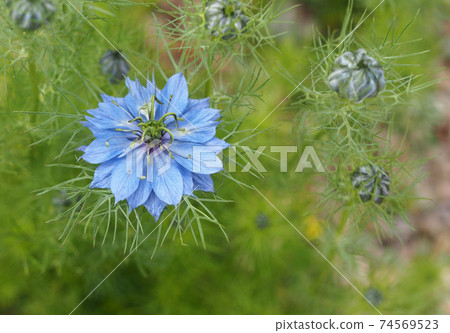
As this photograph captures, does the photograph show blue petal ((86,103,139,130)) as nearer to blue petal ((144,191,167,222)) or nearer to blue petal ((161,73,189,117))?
blue petal ((161,73,189,117))

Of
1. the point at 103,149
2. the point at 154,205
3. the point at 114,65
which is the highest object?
the point at 114,65

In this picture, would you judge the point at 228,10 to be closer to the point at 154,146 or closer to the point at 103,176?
the point at 154,146

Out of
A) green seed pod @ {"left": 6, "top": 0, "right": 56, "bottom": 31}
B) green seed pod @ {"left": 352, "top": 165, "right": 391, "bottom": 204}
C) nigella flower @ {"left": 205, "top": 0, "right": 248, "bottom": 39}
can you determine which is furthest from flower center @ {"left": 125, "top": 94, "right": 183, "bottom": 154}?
green seed pod @ {"left": 352, "top": 165, "right": 391, "bottom": 204}

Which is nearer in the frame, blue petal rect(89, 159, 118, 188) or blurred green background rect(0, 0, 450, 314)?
blue petal rect(89, 159, 118, 188)


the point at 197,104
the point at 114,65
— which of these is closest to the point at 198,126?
the point at 197,104

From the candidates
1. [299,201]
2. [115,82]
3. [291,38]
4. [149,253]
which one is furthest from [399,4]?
[149,253]

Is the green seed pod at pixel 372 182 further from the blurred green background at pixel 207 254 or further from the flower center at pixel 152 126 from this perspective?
the flower center at pixel 152 126
